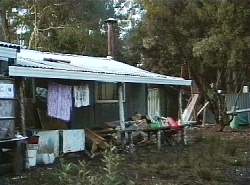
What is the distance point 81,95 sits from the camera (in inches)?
601

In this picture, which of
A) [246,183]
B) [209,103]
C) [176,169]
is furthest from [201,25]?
[246,183]

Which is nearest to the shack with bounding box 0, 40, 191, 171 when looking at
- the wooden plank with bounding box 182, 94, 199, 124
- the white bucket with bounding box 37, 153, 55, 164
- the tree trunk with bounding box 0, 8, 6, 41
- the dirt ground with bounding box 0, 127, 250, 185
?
the white bucket with bounding box 37, 153, 55, 164

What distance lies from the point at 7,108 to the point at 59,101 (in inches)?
110

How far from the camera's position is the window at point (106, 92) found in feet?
59.1

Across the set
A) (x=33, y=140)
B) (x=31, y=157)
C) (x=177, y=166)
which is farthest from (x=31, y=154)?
(x=177, y=166)

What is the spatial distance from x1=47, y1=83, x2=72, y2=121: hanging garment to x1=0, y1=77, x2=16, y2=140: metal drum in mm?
2351

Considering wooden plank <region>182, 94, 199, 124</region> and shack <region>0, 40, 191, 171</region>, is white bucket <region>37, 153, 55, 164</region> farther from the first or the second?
wooden plank <region>182, 94, 199, 124</region>

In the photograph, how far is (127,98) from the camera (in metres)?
19.8

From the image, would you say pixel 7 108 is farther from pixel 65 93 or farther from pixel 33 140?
pixel 65 93

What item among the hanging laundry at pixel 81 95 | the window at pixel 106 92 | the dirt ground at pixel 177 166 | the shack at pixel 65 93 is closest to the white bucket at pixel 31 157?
the dirt ground at pixel 177 166

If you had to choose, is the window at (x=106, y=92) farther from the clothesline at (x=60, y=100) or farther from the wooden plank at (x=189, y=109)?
the wooden plank at (x=189, y=109)

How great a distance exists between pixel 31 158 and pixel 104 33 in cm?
2643

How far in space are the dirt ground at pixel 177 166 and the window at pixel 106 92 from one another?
2.20 m

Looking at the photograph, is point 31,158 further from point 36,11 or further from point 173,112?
point 36,11
